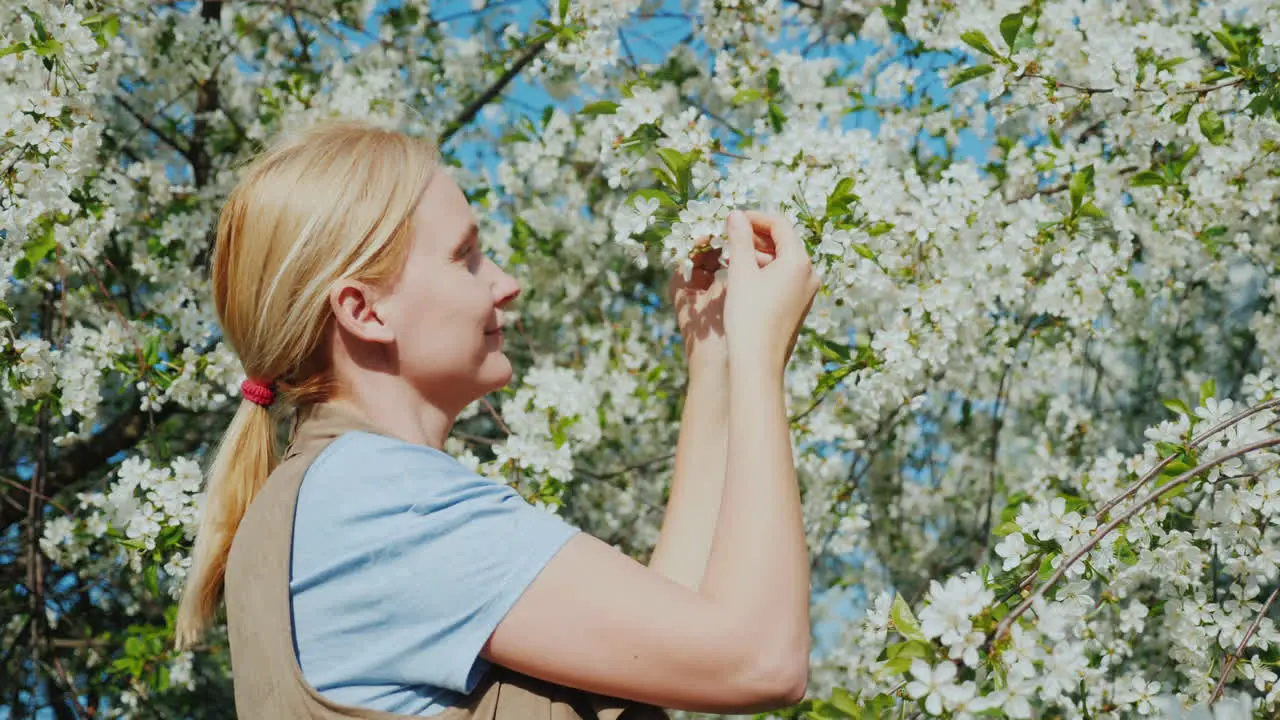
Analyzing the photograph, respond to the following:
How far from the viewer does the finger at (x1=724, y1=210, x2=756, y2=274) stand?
1.45m

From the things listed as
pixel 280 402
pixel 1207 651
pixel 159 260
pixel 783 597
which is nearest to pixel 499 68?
pixel 159 260

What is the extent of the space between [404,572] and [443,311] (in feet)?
1.17

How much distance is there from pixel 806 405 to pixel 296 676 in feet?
7.42

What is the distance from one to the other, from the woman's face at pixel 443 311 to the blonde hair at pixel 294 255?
0.08ft

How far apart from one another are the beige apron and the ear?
4.8 inches

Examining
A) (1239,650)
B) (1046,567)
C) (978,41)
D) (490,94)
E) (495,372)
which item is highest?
(978,41)

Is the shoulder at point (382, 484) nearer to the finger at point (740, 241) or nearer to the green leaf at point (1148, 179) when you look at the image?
the finger at point (740, 241)

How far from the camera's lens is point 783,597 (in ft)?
3.78

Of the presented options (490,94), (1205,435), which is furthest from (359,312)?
(490,94)

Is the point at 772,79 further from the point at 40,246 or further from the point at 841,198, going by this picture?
the point at 40,246

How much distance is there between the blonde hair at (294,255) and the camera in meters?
1.39

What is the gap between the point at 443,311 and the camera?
4.65 ft

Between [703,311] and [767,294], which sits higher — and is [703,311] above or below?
below

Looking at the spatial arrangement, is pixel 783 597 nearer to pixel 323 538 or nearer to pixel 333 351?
pixel 323 538
